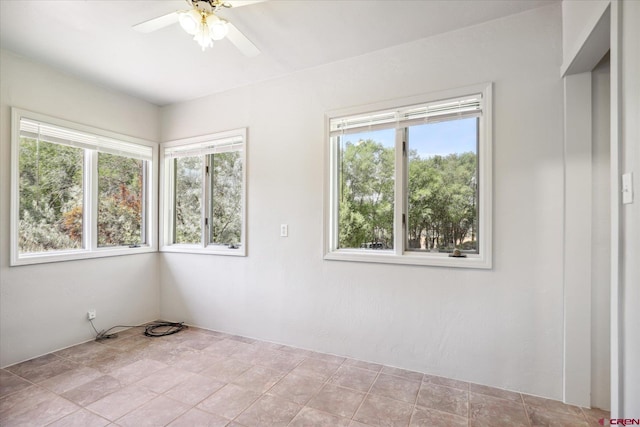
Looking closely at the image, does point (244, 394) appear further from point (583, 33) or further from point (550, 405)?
point (583, 33)

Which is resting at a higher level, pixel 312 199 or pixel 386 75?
pixel 386 75

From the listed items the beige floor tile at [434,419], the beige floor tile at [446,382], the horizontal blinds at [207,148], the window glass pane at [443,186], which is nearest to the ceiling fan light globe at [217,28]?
the horizontal blinds at [207,148]

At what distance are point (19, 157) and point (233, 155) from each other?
5.92ft

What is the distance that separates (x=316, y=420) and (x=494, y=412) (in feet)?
3.65

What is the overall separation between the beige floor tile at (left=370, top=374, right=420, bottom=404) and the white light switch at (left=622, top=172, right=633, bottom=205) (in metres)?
1.64

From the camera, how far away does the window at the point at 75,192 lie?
2.59 m

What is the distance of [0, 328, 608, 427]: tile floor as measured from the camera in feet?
5.85

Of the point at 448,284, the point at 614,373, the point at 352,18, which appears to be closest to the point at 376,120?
the point at 352,18

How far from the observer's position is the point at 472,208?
7.57ft

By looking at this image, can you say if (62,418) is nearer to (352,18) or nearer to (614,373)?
(614,373)

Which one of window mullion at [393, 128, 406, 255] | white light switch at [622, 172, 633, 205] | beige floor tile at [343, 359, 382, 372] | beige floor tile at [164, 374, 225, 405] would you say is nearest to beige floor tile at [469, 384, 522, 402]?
beige floor tile at [343, 359, 382, 372]

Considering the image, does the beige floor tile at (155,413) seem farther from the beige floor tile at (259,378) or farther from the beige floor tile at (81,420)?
the beige floor tile at (259,378)

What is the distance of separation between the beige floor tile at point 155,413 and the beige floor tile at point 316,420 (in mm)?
725

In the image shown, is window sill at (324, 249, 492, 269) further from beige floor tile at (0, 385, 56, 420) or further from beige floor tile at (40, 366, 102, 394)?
beige floor tile at (0, 385, 56, 420)
